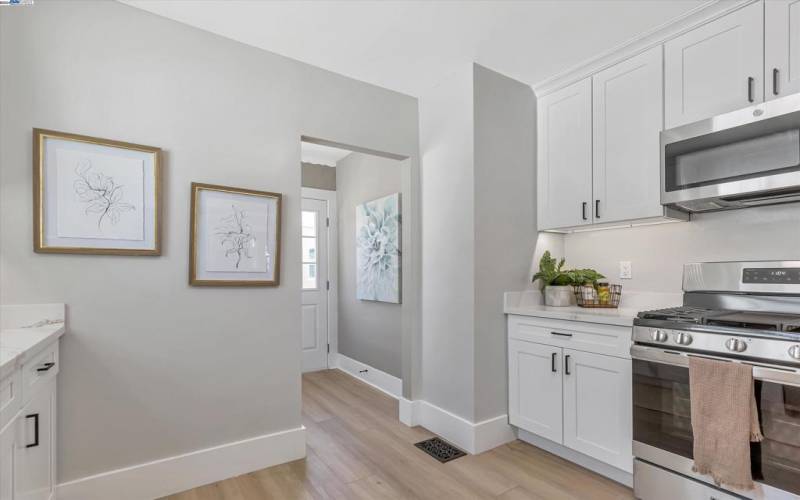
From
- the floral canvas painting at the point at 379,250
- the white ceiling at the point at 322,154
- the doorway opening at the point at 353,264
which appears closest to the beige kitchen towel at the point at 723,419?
the doorway opening at the point at 353,264

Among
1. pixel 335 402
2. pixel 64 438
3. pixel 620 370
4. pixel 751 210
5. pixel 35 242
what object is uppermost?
pixel 751 210

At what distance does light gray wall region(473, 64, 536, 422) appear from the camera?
2717mm

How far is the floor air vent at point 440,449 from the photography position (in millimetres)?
2582

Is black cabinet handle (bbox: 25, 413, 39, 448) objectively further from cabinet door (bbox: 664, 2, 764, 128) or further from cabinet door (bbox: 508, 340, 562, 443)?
cabinet door (bbox: 664, 2, 764, 128)

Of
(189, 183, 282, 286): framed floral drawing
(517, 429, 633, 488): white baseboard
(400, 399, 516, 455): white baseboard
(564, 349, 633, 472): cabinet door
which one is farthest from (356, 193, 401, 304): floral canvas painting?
(564, 349, 633, 472): cabinet door

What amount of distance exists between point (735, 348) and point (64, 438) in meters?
3.01

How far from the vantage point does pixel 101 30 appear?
2.07m

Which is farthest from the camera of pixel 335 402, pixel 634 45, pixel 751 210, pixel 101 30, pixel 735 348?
pixel 335 402

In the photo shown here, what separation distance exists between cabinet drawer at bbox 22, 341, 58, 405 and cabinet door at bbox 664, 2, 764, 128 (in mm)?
3159

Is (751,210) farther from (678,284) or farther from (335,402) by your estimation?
(335,402)

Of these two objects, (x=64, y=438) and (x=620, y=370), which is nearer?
(x=64, y=438)

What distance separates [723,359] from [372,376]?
2978 millimetres

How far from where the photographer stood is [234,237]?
2.41 meters

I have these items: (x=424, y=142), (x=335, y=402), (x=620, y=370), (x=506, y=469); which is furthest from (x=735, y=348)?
(x=335, y=402)
